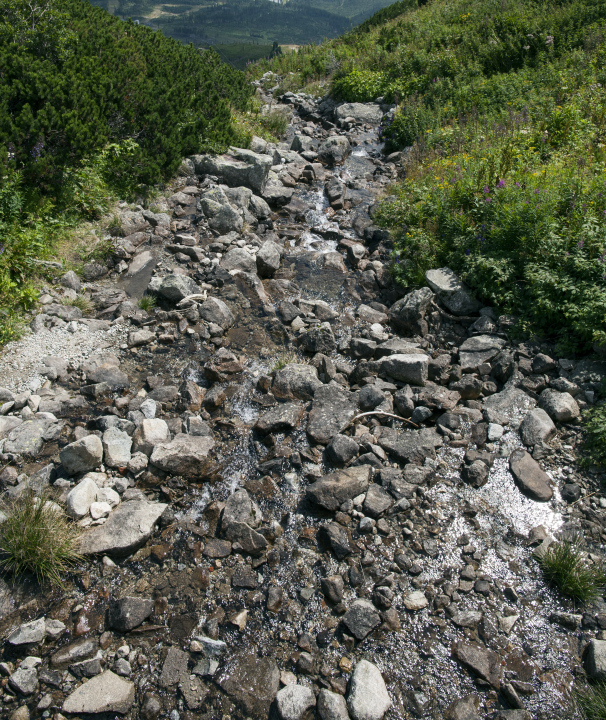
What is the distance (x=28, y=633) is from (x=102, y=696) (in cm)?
81

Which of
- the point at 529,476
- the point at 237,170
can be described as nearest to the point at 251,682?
the point at 529,476

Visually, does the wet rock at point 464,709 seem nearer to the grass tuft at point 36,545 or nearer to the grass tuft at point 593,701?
the grass tuft at point 593,701

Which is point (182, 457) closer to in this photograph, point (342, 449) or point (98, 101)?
point (342, 449)

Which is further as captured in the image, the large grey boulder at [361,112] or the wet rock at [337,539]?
the large grey boulder at [361,112]

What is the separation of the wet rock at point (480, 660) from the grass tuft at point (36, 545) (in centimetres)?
336

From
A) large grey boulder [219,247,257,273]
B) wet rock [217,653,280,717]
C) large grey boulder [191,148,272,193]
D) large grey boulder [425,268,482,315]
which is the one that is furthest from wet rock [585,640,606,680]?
large grey boulder [191,148,272,193]

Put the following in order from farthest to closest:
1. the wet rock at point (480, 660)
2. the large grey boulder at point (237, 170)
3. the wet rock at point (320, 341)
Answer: the large grey boulder at point (237, 170) < the wet rock at point (320, 341) < the wet rock at point (480, 660)

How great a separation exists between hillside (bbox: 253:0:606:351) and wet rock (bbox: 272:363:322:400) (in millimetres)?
3043

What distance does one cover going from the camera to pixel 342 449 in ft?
16.7

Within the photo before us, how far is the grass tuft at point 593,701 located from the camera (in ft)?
10.3

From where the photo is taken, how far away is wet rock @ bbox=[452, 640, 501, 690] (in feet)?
11.2

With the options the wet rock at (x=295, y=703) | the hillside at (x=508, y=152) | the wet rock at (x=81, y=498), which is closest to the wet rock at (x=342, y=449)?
the wet rock at (x=295, y=703)

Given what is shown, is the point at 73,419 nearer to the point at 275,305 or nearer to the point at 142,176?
the point at 275,305

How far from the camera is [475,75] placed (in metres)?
15.4
